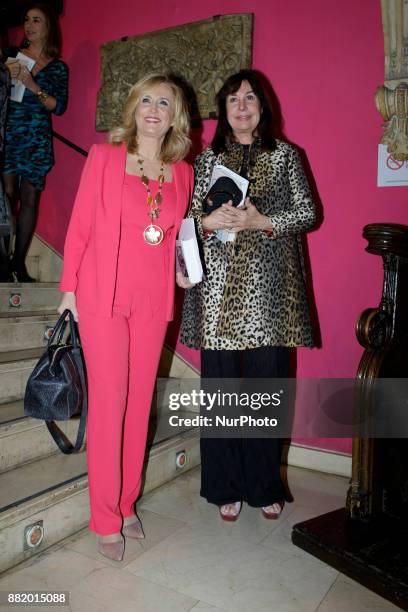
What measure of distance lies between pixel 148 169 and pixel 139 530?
136 centimetres

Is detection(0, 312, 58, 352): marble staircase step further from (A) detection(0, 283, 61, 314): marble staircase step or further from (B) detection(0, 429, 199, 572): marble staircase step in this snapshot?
(B) detection(0, 429, 199, 572): marble staircase step

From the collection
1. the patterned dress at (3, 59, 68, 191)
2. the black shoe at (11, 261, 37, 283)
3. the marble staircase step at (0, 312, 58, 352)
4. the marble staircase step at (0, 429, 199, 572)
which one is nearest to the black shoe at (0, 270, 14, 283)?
the black shoe at (11, 261, 37, 283)

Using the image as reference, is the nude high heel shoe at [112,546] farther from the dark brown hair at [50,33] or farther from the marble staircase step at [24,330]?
the dark brown hair at [50,33]

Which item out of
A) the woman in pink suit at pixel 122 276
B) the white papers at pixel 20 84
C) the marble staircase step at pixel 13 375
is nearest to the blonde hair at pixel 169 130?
the woman in pink suit at pixel 122 276

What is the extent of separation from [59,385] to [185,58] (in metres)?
2.15

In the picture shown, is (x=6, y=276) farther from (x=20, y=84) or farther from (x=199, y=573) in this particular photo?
(x=199, y=573)

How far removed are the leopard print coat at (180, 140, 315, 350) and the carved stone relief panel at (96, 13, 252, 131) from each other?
999mm

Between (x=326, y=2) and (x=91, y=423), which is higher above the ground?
(x=326, y=2)

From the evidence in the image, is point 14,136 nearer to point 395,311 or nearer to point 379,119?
point 379,119

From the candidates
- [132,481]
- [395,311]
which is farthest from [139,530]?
[395,311]

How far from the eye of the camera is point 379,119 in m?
2.39

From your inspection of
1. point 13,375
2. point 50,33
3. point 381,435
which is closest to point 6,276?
point 13,375

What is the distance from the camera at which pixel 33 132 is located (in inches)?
126

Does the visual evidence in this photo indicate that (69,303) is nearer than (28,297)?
Yes
